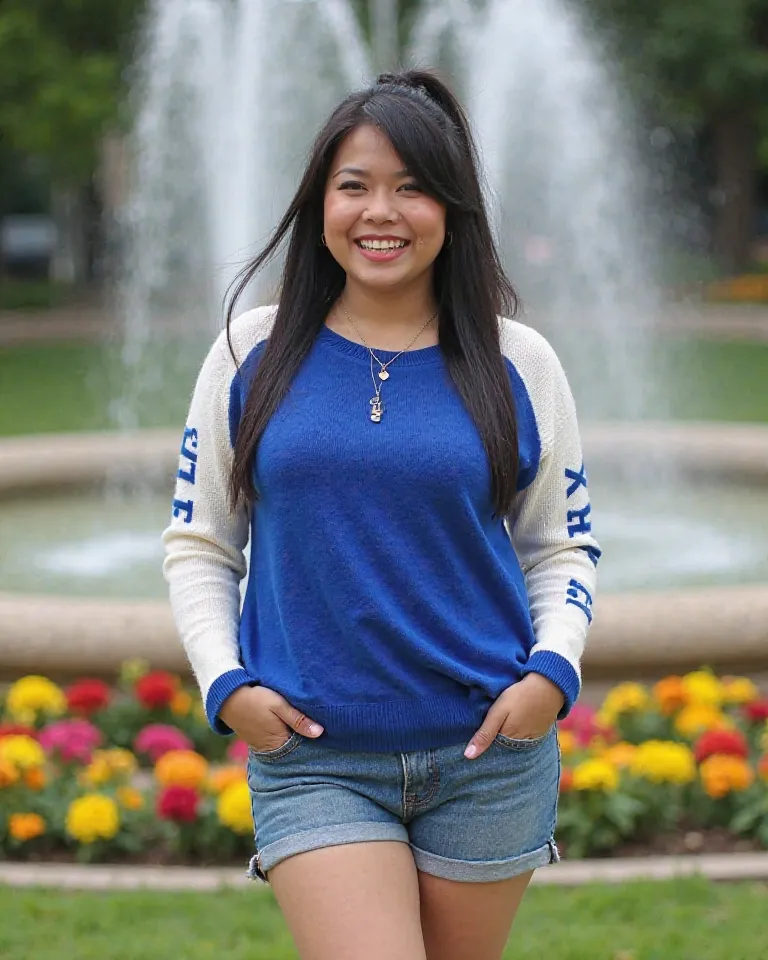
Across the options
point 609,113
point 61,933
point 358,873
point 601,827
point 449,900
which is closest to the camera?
point 358,873

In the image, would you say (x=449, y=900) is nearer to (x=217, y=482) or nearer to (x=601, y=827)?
(x=217, y=482)

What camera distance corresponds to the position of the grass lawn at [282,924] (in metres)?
3.55

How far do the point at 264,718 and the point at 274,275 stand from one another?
15.2 m

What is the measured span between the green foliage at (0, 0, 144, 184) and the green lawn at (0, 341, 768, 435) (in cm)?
316

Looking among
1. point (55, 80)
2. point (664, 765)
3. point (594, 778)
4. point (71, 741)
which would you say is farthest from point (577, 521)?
point (55, 80)

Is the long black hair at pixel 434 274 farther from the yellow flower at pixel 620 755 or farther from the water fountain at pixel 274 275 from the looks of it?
the yellow flower at pixel 620 755

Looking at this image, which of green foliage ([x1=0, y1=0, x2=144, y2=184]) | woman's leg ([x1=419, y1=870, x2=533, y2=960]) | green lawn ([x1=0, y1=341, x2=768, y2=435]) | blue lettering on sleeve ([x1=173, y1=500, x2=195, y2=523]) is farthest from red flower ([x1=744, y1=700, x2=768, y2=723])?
green foliage ([x1=0, y1=0, x2=144, y2=184])

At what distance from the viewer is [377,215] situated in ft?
7.54

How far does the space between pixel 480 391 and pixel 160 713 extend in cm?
293

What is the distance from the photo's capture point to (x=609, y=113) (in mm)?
28531

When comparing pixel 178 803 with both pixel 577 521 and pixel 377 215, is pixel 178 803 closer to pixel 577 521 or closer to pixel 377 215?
pixel 577 521

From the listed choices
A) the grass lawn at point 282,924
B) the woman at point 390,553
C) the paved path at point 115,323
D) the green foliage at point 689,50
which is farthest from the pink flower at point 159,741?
the green foliage at point 689,50

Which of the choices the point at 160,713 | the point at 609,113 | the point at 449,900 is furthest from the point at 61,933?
the point at 609,113

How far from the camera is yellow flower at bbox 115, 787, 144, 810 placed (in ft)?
13.9
